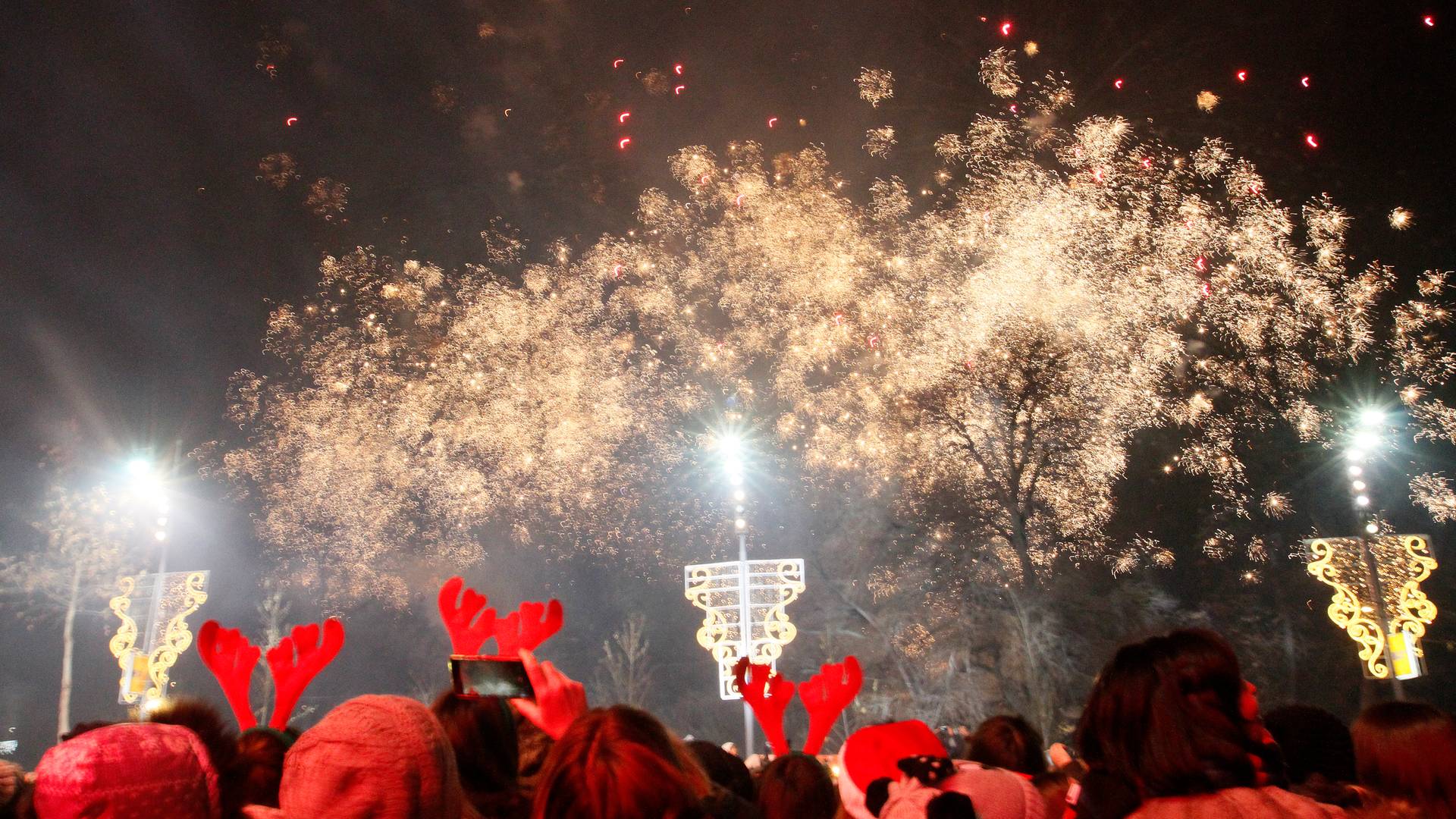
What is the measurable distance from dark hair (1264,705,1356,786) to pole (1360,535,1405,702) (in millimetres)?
10832

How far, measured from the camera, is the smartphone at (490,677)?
2.47 metres

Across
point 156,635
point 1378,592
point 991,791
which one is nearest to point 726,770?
point 991,791

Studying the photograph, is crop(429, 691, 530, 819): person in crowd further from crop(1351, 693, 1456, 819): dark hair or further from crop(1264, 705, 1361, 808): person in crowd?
crop(1351, 693, 1456, 819): dark hair

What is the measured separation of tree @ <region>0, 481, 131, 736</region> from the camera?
25.5m

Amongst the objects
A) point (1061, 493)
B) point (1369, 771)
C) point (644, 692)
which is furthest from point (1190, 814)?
point (644, 692)

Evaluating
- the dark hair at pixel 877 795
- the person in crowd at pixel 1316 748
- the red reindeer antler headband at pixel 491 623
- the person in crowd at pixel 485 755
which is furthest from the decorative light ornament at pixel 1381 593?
the person in crowd at pixel 485 755

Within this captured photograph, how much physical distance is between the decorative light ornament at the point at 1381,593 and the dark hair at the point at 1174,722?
40.0 ft

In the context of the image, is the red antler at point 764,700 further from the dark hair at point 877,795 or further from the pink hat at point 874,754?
the dark hair at point 877,795

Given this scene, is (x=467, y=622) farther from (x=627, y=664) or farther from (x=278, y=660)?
(x=627, y=664)

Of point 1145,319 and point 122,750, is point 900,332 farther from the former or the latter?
point 122,750

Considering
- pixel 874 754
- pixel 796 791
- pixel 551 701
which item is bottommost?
pixel 796 791

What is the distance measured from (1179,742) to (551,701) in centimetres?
156

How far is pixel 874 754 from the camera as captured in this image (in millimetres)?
3031

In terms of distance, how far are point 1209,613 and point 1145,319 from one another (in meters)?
6.97
